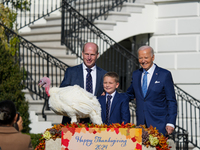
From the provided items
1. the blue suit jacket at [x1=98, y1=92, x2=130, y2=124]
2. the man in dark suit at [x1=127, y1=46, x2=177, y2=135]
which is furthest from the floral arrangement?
the man in dark suit at [x1=127, y1=46, x2=177, y2=135]

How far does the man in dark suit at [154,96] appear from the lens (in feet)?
15.4

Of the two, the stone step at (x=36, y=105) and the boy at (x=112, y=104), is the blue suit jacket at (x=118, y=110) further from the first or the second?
the stone step at (x=36, y=105)

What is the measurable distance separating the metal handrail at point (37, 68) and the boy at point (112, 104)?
4192 mm

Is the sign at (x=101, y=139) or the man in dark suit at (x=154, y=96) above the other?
the man in dark suit at (x=154, y=96)

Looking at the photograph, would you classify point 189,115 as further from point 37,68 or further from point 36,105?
point 37,68

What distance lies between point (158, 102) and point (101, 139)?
1372 millimetres

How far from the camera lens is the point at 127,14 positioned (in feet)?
33.8

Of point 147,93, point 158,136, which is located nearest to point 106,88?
point 147,93

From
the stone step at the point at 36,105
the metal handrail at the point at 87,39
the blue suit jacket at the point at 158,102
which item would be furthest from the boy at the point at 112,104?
the metal handrail at the point at 87,39

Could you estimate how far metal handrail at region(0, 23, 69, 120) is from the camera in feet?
29.1

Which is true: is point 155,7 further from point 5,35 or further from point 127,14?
point 5,35

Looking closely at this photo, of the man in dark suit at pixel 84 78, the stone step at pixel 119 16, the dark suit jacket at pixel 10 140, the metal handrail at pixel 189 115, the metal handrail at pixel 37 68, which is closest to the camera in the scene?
the dark suit jacket at pixel 10 140

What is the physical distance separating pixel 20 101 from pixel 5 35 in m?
1.81

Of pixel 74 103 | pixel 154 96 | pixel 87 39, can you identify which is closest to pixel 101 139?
pixel 74 103
